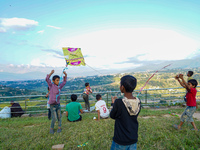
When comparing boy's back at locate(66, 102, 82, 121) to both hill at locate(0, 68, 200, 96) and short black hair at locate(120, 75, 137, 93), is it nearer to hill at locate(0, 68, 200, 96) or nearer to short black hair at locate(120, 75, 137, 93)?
hill at locate(0, 68, 200, 96)

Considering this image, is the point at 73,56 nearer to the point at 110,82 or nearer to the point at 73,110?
the point at 73,110

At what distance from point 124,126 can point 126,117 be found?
16cm

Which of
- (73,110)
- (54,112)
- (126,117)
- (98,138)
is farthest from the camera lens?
(73,110)

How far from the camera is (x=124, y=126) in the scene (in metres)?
2.21

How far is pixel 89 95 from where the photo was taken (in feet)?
28.9

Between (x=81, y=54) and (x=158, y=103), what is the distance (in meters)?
6.72

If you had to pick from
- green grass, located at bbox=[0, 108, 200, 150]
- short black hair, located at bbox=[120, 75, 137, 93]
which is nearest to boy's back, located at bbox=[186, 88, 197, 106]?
green grass, located at bbox=[0, 108, 200, 150]

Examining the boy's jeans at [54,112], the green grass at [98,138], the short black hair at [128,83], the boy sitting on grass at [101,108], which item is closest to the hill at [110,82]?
the short black hair at [128,83]

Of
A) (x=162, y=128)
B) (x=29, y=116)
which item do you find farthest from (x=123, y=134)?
(x=29, y=116)

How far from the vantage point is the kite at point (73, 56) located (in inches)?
261

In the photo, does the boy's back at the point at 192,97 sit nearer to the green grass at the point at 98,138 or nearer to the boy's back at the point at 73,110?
the green grass at the point at 98,138

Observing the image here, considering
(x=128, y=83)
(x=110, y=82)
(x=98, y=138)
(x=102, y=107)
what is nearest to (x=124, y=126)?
(x=128, y=83)

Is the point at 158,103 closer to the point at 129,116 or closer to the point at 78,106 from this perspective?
the point at 78,106

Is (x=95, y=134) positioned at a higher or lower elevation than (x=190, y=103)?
lower
